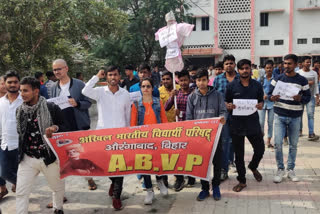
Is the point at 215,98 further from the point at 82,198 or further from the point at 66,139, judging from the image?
the point at 82,198

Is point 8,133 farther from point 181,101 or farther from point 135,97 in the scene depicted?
point 181,101

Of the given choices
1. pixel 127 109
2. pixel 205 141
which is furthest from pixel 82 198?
pixel 205 141

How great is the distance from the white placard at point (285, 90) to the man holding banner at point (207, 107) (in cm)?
104

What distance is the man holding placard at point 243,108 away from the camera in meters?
4.45

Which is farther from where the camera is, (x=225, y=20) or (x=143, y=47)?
(x=225, y=20)

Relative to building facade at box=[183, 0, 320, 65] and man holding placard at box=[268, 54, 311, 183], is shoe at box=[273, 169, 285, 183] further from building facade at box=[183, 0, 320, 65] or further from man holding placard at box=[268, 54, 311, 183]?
building facade at box=[183, 0, 320, 65]

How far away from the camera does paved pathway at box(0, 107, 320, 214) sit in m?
4.07

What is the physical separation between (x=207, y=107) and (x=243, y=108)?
59cm

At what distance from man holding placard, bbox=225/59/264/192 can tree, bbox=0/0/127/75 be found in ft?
16.9

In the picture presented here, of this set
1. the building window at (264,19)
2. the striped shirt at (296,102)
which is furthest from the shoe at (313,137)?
the building window at (264,19)

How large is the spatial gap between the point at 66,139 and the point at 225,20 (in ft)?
87.4

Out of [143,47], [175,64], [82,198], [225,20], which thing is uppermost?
[225,20]

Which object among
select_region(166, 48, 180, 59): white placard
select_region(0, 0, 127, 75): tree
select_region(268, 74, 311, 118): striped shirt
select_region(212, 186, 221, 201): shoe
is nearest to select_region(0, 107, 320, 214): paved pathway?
select_region(212, 186, 221, 201): shoe

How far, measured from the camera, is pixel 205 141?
13.3 feet
